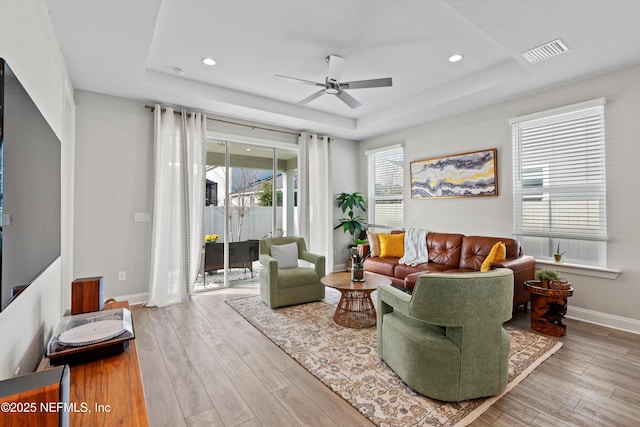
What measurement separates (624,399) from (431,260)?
2.54 m

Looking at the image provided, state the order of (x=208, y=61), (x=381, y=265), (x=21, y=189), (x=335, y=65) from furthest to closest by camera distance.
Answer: (x=381, y=265) < (x=208, y=61) < (x=335, y=65) < (x=21, y=189)

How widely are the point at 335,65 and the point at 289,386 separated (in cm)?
310

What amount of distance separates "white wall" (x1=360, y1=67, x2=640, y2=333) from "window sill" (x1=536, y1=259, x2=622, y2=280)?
0.17 ft

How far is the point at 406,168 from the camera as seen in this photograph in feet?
18.0

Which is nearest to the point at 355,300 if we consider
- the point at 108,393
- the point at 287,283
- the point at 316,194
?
the point at 287,283

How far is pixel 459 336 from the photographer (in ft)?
6.31

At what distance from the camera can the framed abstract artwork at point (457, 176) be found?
4293mm

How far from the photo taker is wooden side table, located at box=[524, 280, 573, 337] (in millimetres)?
2998

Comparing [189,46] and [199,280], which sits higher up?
[189,46]

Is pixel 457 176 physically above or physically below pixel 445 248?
above

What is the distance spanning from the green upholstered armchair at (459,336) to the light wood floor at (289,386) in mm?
221

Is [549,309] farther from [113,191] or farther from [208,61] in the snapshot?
[113,191]

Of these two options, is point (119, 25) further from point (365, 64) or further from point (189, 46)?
point (365, 64)

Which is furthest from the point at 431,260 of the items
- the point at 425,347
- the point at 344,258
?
the point at 425,347
